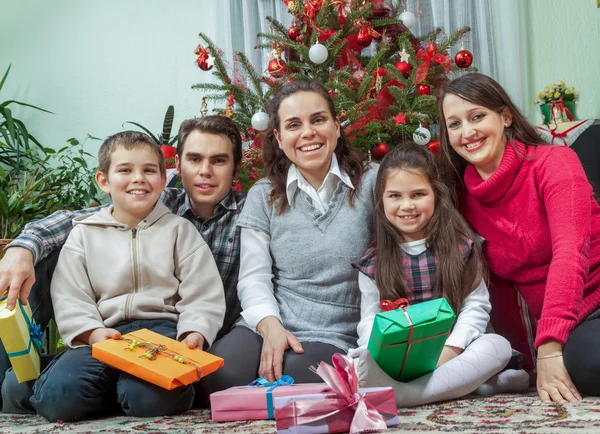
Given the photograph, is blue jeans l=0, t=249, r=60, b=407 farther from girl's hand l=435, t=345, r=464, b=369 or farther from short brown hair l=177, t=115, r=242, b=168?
girl's hand l=435, t=345, r=464, b=369

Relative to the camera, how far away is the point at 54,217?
1.78 meters

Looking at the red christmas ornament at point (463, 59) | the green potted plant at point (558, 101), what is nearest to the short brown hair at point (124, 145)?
the red christmas ornament at point (463, 59)

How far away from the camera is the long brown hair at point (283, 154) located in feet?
6.13

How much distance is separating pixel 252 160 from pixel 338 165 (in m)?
0.58

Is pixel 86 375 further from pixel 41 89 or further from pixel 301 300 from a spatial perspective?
pixel 41 89

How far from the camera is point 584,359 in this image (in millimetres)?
1387

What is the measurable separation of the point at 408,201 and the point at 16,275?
993 mm

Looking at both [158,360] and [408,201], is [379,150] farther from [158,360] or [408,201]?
[158,360]

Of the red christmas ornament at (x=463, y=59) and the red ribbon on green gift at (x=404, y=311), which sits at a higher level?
the red christmas ornament at (x=463, y=59)

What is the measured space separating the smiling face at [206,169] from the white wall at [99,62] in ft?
5.95

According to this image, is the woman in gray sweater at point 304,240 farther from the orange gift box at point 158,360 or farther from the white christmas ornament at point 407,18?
the white christmas ornament at point 407,18

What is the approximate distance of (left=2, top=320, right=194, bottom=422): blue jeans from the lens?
4.74 feet

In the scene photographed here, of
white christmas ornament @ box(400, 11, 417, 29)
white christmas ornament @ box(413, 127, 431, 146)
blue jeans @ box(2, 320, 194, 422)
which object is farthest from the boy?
white christmas ornament @ box(400, 11, 417, 29)

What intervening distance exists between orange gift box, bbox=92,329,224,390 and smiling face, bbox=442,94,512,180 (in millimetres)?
856
